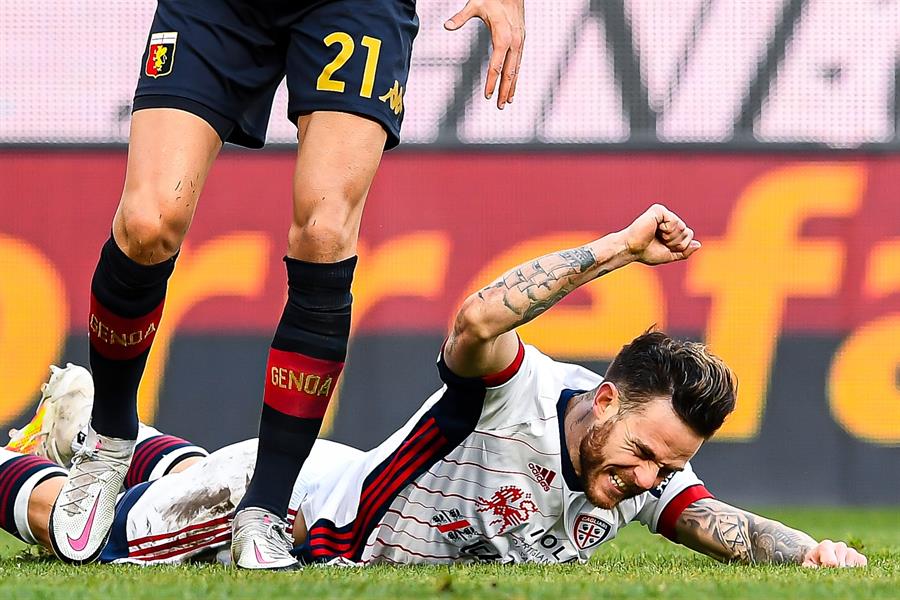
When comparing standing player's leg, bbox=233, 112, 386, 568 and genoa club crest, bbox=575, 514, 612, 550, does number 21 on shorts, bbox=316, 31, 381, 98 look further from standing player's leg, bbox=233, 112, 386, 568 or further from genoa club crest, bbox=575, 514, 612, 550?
genoa club crest, bbox=575, 514, 612, 550

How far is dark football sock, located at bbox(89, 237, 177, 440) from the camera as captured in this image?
280 cm

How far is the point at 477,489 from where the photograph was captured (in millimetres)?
2977

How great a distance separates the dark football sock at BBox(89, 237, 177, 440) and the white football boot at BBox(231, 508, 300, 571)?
0.40 m

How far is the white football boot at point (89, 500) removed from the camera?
2.93m

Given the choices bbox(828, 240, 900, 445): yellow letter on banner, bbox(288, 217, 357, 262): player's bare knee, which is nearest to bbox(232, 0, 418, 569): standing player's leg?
bbox(288, 217, 357, 262): player's bare knee

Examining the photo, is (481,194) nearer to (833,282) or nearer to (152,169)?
(833,282)

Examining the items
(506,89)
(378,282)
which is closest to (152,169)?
(506,89)

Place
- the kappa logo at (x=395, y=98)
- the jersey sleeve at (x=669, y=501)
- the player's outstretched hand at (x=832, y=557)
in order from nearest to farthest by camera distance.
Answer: the kappa logo at (x=395, y=98) < the player's outstretched hand at (x=832, y=557) < the jersey sleeve at (x=669, y=501)

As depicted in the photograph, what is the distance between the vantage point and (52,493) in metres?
3.07

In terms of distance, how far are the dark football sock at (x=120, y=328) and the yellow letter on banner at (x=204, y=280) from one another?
11.5ft

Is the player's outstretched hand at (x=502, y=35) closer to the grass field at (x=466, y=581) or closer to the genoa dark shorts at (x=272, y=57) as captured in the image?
the genoa dark shorts at (x=272, y=57)

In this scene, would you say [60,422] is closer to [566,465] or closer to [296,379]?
[296,379]

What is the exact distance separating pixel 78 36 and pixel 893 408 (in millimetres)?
4322

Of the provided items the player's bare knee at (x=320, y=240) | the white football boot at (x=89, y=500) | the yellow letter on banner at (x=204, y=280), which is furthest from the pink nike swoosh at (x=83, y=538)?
the yellow letter on banner at (x=204, y=280)
